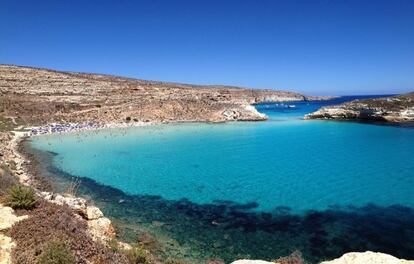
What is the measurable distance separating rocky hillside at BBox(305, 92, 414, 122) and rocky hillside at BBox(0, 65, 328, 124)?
1659 cm

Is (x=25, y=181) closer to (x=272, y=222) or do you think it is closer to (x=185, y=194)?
(x=185, y=194)

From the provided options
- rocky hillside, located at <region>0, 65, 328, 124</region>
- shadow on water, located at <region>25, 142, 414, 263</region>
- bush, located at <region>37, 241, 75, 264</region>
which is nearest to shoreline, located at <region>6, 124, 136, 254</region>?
shadow on water, located at <region>25, 142, 414, 263</region>

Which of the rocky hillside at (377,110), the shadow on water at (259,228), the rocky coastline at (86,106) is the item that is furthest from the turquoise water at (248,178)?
A: the rocky hillside at (377,110)

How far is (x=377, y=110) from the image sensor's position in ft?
210

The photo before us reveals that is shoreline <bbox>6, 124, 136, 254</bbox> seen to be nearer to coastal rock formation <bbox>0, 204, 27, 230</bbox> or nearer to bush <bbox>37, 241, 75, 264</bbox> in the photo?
coastal rock formation <bbox>0, 204, 27, 230</bbox>

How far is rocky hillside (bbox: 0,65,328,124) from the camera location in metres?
59.7

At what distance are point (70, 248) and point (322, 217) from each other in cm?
1235

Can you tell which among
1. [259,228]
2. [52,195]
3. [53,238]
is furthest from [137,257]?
[52,195]

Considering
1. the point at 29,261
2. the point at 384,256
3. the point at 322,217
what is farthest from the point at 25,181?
the point at 384,256

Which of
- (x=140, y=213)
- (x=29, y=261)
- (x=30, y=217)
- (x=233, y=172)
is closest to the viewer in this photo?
(x=29, y=261)

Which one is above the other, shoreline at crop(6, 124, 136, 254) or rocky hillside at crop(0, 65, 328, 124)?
rocky hillside at crop(0, 65, 328, 124)

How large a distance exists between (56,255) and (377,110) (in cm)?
6791

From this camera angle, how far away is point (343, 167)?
26.9 metres

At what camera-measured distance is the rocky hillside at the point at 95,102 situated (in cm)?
5969
